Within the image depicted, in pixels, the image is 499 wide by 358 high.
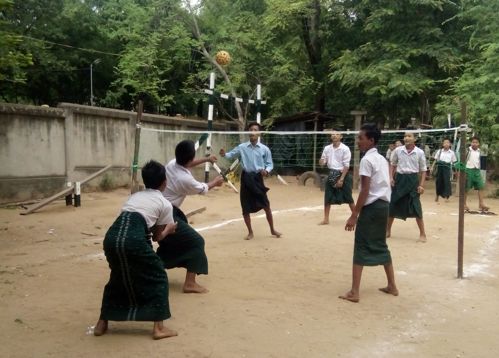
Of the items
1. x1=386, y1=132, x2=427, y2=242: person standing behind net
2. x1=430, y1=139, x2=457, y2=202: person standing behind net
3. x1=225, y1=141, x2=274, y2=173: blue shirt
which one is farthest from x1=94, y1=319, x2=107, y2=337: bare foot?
x1=430, y1=139, x2=457, y2=202: person standing behind net

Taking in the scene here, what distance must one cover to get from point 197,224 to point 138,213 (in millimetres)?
5300

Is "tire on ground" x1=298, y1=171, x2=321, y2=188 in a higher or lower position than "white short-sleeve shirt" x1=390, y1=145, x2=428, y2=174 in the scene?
lower

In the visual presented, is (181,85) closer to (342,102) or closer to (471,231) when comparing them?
(342,102)

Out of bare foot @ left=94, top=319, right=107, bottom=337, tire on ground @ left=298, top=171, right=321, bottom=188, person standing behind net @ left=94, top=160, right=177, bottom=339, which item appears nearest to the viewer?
person standing behind net @ left=94, top=160, right=177, bottom=339

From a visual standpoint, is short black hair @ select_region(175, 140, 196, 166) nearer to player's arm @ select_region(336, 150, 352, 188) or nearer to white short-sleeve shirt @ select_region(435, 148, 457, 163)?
player's arm @ select_region(336, 150, 352, 188)

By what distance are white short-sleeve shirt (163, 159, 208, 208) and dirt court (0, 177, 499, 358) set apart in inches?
35.0

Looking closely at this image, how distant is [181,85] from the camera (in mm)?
19188

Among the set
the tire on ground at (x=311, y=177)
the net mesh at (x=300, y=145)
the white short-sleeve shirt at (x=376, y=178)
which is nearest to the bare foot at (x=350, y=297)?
the white short-sleeve shirt at (x=376, y=178)

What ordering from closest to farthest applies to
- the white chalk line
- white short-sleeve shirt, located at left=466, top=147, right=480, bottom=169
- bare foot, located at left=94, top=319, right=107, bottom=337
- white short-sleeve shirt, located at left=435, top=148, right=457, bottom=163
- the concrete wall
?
bare foot, located at left=94, top=319, right=107, bottom=337 → the white chalk line → the concrete wall → white short-sleeve shirt, located at left=466, top=147, right=480, bottom=169 → white short-sleeve shirt, located at left=435, top=148, right=457, bottom=163

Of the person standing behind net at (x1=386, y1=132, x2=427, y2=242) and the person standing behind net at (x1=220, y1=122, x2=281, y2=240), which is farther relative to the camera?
the person standing behind net at (x1=386, y1=132, x2=427, y2=242)

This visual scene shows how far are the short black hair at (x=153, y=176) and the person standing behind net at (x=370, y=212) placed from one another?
6.05ft

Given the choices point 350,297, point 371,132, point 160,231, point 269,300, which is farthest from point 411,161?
point 160,231

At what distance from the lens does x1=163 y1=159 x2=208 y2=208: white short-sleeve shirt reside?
15.2 ft

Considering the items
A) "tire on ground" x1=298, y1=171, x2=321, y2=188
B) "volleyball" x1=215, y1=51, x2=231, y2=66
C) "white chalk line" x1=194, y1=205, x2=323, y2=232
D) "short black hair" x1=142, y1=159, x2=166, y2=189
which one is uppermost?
"volleyball" x1=215, y1=51, x2=231, y2=66
